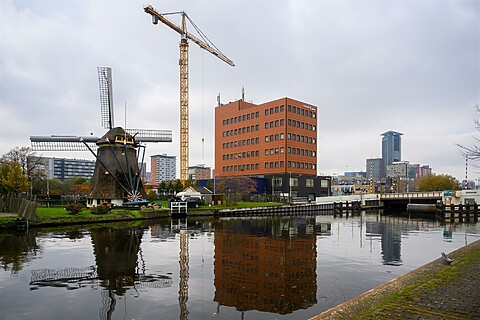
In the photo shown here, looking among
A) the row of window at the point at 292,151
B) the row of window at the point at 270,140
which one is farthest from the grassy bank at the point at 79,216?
the row of window at the point at 270,140

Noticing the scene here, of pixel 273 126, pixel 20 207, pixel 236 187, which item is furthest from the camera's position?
pixel 273 126

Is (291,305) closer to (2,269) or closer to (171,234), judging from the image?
(2,269)

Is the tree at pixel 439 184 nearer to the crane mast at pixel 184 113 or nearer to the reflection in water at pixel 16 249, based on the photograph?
the crane mast at pixel 184 113

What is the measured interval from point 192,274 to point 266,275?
12.6 ft

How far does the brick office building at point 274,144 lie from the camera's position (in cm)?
9531

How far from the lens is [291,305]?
13.1 meters

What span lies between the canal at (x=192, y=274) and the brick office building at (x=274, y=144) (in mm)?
64195

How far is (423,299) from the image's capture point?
1074 cm

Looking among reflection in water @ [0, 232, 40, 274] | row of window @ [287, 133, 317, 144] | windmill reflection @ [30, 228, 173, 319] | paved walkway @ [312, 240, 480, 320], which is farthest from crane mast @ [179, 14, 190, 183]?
paved walkway @ [312, 240, 480, 320]

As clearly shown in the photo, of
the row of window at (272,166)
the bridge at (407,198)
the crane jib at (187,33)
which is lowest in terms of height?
the bridge at (407,198)

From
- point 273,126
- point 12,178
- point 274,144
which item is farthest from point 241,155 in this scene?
point 12,178

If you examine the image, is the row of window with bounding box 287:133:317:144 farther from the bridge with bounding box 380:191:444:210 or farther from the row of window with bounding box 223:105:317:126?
the bridge with bounding box 380:191:444:210

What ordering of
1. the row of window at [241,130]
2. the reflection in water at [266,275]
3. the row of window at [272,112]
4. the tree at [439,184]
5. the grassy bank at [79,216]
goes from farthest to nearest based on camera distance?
the tree at [439,184], the row of window at [241,130], the row of window at [272,112], the grassy bank at [79,216], the reflection in water at [266,275]

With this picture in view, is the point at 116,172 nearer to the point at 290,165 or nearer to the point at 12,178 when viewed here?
the point at 12,178
